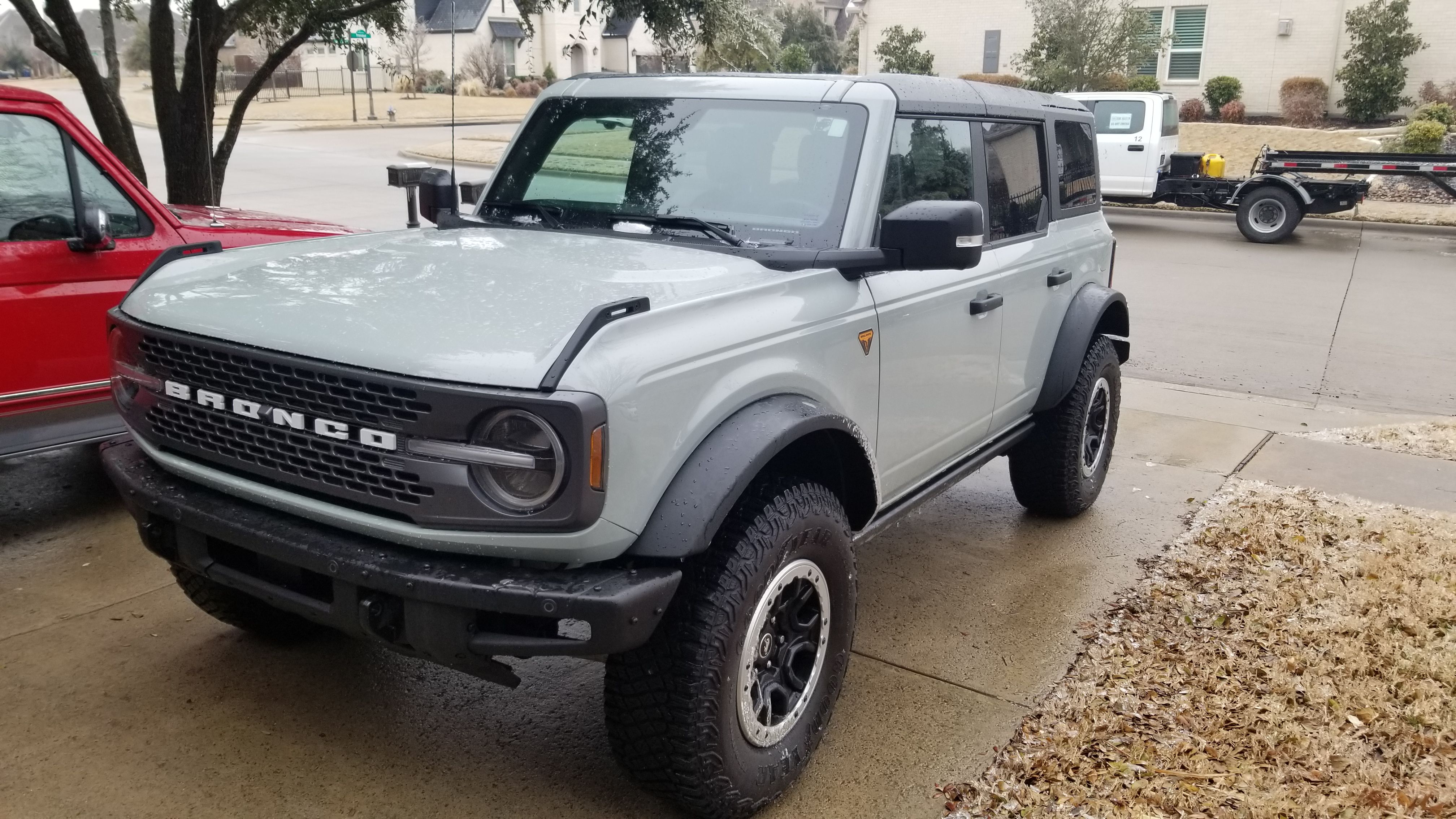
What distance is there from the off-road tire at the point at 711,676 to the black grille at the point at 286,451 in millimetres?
686

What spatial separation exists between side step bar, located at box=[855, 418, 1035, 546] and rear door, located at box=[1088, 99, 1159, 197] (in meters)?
15.2

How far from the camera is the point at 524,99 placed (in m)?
48.4

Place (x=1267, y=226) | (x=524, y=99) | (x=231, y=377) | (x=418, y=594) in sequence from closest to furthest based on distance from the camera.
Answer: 1. (x=418, y=594)
2. (x=231, y=377)
3. (x=1267, y=226)
4. (x=524, y=99)

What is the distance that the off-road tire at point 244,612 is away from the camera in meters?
3.72

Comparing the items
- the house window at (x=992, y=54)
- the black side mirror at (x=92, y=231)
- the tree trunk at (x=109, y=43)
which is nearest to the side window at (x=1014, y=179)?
the black side mirror at (x=92, y=231)

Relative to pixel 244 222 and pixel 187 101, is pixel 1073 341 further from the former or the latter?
pixel 187 101

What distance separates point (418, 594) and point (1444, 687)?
3372 millimetres

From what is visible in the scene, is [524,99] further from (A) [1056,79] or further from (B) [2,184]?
(B) [2,184]

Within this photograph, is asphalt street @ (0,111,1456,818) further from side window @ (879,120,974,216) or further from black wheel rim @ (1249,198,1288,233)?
black wheel rim @ (1249,198,1288,233)

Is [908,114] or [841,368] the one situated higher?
[908,114]

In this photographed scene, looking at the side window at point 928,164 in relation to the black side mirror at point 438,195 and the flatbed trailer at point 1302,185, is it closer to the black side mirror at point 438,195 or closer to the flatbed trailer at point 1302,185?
the black side mirror at point 438,195

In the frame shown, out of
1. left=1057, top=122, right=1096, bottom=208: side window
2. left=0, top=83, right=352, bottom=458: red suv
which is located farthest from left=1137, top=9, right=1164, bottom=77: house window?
left=0, top=83, right=352, bottom=458: red suv

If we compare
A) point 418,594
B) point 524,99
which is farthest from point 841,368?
point 524,99

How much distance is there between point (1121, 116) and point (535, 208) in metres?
17.1
